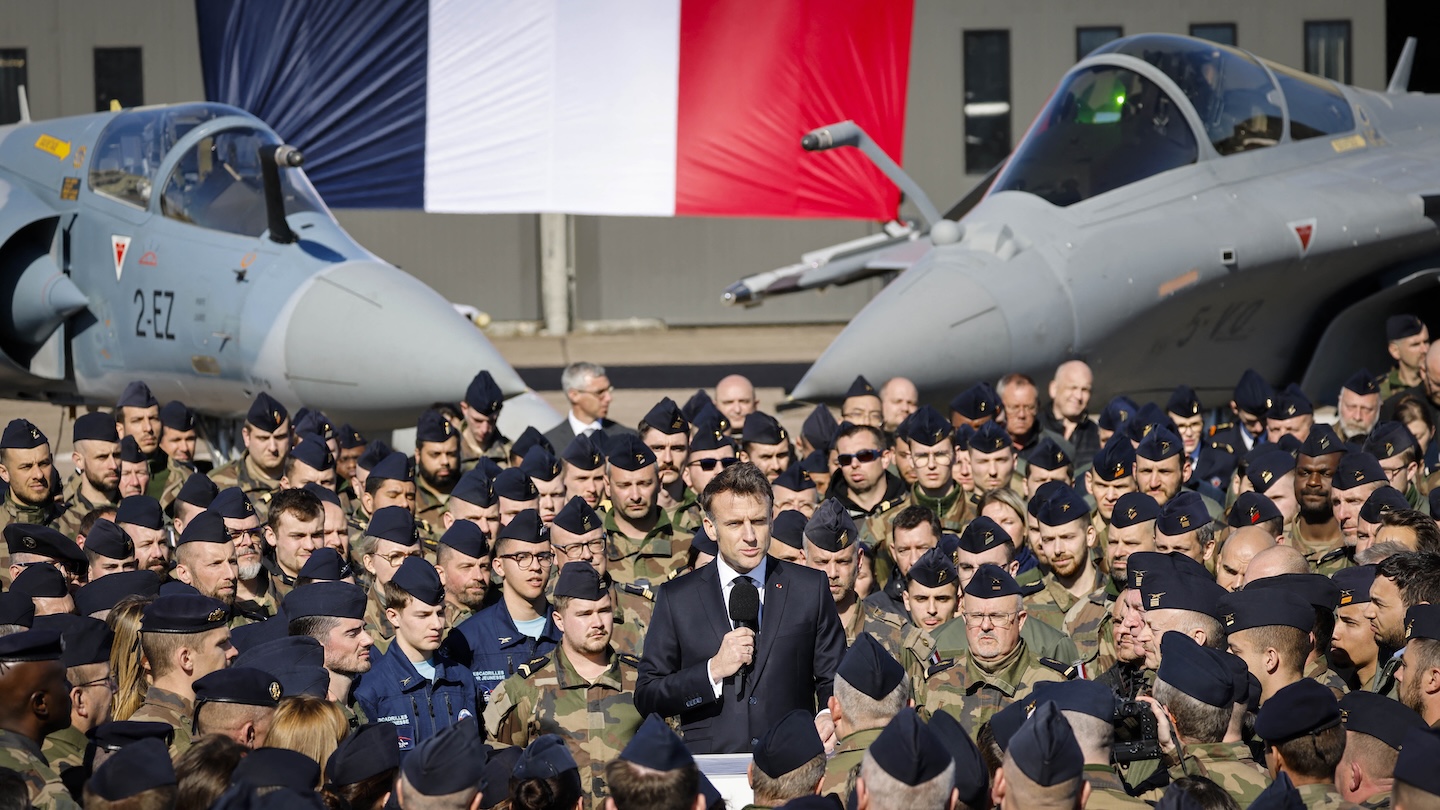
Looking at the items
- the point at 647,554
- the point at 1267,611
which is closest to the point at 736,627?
the point at 1267,611

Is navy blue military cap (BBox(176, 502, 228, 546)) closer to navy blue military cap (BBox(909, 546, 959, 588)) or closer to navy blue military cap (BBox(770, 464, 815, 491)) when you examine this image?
navy blue military cap (BBox(770, 464, 815, 491))

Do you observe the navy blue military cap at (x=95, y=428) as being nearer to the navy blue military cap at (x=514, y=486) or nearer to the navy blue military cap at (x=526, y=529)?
the navy blue military cap at (x=514, y=486)

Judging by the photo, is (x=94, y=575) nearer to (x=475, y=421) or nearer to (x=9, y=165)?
(x=475, y=421)

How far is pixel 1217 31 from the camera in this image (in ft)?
81.9

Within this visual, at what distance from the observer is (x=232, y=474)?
345 inches

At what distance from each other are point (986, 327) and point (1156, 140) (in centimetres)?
191

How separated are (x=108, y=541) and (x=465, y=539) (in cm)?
145

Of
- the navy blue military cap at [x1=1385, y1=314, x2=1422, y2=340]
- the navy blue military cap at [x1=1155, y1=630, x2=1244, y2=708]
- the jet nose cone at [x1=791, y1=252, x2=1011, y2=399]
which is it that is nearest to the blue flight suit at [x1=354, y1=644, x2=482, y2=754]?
the navy blue military cap at [x1=1155, y1=630, x2=1244, y2=708]

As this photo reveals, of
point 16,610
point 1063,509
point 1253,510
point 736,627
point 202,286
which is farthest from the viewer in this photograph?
point 202,286

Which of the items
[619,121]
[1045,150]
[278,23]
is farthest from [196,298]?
[1045,150]

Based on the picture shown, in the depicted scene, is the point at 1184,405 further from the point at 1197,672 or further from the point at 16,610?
the point at 16,610

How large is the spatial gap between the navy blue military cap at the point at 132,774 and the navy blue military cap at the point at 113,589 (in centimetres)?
212

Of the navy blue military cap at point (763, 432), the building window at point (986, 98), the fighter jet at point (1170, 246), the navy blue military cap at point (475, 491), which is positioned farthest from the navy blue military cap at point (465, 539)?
the building window at point (986, 98)

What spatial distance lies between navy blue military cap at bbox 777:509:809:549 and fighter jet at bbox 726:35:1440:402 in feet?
9.68
